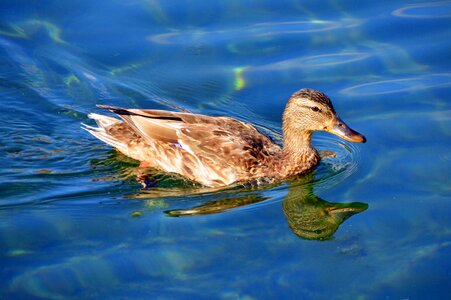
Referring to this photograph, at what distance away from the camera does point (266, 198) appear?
349 inches

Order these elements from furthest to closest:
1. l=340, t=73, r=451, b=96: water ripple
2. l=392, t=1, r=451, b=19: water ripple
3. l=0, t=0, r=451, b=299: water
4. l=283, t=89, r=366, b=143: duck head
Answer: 1. l=392, t=1, r=451, b=19: water ripple
2. l=340, t=73, r=451, b=96: water ripple
3. l=283, t=89, r=366, b=143: duck head
4. l=0, t=0, r=451, b=299: water

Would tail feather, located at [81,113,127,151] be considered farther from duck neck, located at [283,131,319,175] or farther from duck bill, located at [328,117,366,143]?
duck bill, located at [328,117,366,143]

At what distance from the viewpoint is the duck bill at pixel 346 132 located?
9.23 m

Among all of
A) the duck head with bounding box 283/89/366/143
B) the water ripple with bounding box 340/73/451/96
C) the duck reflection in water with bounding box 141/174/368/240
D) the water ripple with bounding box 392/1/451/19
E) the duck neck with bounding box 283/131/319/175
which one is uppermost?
the water ripple with bounding box 392/1/451/19

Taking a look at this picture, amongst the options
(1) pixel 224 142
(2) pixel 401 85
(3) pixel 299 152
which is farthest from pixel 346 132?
(2) pixel 401 85

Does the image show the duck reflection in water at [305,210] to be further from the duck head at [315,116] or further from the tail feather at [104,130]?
the tail feather at [104,130]

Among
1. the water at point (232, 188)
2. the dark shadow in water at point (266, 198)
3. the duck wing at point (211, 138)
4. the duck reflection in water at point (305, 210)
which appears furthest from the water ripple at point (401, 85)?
the duck reflection in water at point (305, 210)

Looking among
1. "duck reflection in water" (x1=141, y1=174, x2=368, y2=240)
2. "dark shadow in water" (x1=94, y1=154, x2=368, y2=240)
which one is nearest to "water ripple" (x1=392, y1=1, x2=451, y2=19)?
"dark shadow in water" (x1=94, y1=154, x2=368, y2=240)

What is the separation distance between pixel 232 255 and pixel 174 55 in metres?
5.16

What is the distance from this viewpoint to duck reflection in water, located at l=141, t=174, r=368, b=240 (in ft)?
26.6

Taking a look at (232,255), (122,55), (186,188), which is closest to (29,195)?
(186,188)

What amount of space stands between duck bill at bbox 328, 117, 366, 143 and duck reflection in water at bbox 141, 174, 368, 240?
2.62ft

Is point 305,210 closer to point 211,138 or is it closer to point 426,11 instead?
point 211,138

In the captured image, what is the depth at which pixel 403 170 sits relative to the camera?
30.2 ft
